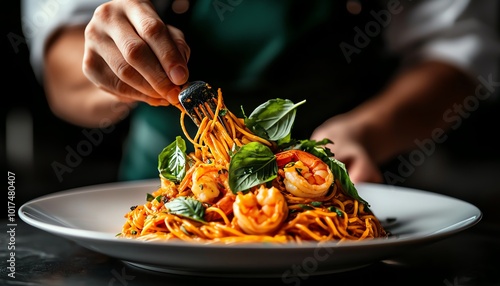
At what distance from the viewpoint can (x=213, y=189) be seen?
5.06 feet

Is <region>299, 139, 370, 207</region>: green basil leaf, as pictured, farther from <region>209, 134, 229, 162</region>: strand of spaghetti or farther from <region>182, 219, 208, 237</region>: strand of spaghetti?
<region>182, 219, 208, 237</region>: strand of spaghetti

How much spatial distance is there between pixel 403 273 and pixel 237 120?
0.60 meters

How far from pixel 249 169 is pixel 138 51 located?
42 centimetres

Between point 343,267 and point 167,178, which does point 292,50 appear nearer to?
point 167,178

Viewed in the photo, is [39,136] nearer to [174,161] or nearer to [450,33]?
[450,33]

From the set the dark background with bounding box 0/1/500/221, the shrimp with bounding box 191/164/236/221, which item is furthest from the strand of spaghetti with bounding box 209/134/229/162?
the dark background with bounding box 0/1/500/221

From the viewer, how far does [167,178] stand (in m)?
1.72

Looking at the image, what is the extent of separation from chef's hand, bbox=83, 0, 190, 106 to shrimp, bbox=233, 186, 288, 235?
360mm

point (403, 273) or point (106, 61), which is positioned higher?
point (106, 61)

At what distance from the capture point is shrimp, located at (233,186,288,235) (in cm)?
142

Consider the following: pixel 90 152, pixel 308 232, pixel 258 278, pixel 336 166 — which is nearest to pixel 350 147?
pixel 336 166

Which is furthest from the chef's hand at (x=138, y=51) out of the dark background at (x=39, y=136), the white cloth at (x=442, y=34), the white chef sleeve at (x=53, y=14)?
the dark background at (x=39, y=136)

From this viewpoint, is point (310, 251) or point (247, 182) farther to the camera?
point (247, 182)

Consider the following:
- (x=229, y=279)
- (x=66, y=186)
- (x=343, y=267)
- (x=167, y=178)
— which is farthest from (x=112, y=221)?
(x=66, y=186)
